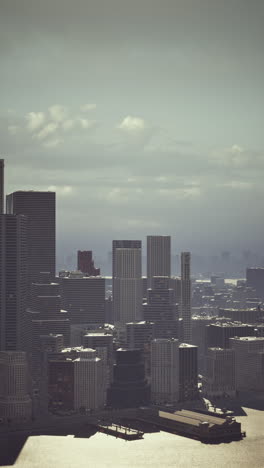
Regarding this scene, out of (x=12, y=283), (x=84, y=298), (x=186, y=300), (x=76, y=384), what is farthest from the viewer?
(x=186, y=300)

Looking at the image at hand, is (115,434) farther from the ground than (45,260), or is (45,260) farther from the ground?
(45,260)

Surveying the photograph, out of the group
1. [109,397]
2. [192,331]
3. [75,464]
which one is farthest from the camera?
[192,331]

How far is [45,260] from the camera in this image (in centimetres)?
8088

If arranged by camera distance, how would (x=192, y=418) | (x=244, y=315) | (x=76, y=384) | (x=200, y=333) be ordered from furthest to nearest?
1. (x=244, y=315)
2. (x=200, y=333)
3. (x=76, y=384)
4. (x=192, y=418)

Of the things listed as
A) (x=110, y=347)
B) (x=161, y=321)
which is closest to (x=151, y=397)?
(x=110, y=347)

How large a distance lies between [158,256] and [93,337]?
3065 centimetres

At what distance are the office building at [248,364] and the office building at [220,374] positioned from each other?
42cm

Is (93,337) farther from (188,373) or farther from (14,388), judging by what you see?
(14,388)

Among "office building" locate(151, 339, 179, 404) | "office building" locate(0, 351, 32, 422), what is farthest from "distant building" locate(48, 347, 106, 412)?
"office building" locate(151, 339, 179, 404)

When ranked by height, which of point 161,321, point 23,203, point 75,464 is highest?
point 23,203

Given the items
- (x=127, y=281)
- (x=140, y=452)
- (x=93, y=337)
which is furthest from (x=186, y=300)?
(x=140, y=452)

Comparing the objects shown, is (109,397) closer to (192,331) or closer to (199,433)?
(199,433)

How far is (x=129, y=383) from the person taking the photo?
62.7 m

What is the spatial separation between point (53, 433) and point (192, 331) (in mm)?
32622
